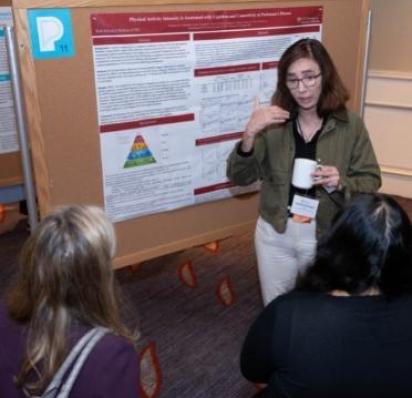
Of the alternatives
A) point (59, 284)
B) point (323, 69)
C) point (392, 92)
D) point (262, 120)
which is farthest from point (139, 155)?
point (392, 92)

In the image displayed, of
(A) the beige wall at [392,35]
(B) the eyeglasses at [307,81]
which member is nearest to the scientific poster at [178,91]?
(B) the eyeglasses at [307,81]

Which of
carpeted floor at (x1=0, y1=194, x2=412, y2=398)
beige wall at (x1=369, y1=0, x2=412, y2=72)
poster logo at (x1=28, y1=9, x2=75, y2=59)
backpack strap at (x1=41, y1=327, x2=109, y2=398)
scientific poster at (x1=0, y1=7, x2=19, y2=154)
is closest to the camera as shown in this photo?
backpack strap at (x1=41, y1=327, x2=109, y2=398)

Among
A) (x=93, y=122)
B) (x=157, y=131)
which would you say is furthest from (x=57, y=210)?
(x=157, y=131)

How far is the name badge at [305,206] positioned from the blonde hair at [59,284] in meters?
1.05

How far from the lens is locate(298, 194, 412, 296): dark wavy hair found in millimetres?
1158

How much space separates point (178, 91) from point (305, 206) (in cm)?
66

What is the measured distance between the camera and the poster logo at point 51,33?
5.45 feet

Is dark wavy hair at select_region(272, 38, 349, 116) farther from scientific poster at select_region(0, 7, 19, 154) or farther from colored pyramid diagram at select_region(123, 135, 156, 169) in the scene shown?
scientific poster at select_region(0, 7, 19, 154)

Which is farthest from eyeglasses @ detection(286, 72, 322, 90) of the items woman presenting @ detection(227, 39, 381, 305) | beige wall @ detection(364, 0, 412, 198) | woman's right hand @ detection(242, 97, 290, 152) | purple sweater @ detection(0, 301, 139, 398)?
beige wall @ detection(364, 0, 412, 198)

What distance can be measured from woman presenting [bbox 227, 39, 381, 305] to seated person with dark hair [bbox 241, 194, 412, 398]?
0.74 metres

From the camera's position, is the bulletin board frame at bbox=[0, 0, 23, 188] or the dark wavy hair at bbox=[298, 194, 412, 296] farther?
the bulletin board frame at bbox=[0, 0, 23, 188]

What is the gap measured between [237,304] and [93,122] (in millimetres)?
1513

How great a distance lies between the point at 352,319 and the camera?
3.59 ft

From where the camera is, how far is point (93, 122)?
73.4 inches
